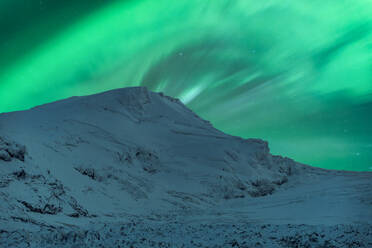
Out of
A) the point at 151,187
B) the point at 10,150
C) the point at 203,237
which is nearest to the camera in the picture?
the point at 203,237

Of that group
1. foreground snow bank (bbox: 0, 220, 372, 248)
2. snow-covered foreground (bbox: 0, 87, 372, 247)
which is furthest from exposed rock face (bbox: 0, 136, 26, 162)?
foreground snow bank (bbox: 0, 220, 372, 248)

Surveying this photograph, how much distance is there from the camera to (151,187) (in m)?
17.5

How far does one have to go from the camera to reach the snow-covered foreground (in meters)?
7.44

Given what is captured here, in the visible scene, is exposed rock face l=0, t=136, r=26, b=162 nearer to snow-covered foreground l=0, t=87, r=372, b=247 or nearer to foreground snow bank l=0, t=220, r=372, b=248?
snow-covered foreground l=0, t=87, r=372, b=247

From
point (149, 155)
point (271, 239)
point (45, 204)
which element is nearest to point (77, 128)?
point (149, 155)

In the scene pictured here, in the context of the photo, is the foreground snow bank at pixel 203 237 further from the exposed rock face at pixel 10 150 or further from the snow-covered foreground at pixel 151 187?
the exposed rock face at pixel 10 150

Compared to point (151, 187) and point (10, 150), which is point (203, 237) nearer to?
point (10, 150)

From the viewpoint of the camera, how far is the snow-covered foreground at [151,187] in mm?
7441

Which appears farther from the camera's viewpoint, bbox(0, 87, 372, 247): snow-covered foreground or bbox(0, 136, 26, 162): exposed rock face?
bbox(0, 136, 26, 162): exposed rock face

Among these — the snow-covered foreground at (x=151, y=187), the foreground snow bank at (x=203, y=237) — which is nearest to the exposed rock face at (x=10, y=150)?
the snow-covered foreground at (x=151, y=187)

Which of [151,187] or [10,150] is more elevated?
[10,150]

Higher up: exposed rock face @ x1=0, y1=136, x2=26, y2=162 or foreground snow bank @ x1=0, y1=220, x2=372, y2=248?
exposed rock face @ x1=0, y1=136, x2=26, y2=162

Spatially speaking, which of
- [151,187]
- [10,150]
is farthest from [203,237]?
[151,187]

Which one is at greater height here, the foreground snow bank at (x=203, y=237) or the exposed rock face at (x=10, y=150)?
the exposed rock face at (x=10, y=150)
